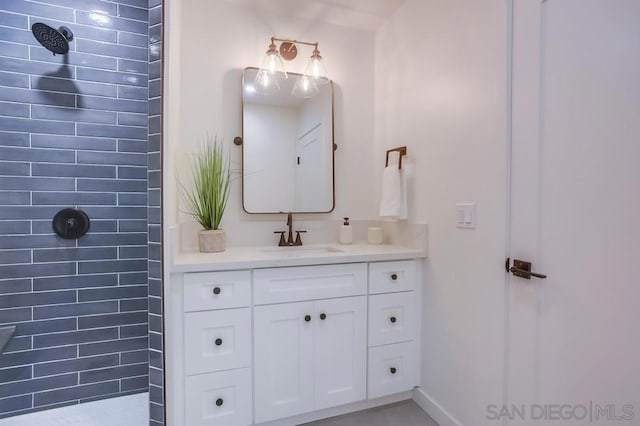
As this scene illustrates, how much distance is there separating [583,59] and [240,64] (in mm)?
1740

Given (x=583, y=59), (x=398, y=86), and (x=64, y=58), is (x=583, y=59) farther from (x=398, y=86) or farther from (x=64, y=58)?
(x=64, y=58)

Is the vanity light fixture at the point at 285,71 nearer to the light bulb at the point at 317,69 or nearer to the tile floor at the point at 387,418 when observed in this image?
the light bulb at the point at 317,69

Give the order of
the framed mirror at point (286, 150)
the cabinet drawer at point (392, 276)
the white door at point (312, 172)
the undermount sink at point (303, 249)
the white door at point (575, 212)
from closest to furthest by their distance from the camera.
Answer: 1. the white door at point (575, 212)
2. the cabinet drawer at point (392, 276)
3. the undermount sink at point (303, 249)
4. the framed mirror at point (286, 150)
5. the white door at point (312, 172)

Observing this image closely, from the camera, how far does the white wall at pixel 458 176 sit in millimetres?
1346

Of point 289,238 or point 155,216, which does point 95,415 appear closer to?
point 155,216

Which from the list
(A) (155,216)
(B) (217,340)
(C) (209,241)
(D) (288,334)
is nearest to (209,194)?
(C) (209,241)

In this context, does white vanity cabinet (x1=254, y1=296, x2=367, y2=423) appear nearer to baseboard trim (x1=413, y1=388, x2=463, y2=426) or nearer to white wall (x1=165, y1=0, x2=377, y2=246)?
baseboard trim (x1=413, y1=388, x2=463, y2=426)

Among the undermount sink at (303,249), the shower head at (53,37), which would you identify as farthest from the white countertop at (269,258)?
the shower head at (53,37)

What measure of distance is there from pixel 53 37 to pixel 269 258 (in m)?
1.58

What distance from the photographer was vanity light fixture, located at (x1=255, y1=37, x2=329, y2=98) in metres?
1.97

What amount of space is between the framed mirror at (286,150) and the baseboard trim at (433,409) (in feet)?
4.13

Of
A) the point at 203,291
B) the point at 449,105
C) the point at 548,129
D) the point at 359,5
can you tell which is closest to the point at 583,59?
the point at 548,129

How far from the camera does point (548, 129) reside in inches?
44.7

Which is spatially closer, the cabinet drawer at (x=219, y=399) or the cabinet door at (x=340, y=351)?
the cabinet drawer at (x=219, y=399)
